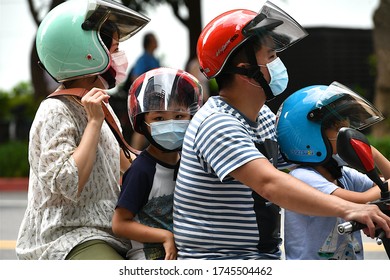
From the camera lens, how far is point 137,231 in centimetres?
314

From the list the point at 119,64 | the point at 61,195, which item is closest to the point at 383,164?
the point at 119,64

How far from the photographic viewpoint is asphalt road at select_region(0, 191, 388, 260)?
20.6 ft

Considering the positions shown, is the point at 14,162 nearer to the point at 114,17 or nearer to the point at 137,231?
the point at 114,17

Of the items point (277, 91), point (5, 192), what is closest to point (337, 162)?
point (277, 91)

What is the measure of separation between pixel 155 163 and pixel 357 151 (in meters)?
0.93

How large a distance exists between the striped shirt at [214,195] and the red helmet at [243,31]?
17cm

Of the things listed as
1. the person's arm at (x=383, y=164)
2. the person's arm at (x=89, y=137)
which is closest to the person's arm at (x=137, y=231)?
the person's arm at (x=89, y=137)

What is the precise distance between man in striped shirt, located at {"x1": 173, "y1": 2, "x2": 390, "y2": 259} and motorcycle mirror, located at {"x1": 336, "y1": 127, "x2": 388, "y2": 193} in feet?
0.93

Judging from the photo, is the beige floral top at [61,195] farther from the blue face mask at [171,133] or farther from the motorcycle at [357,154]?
the motorcycle at [357,154]
